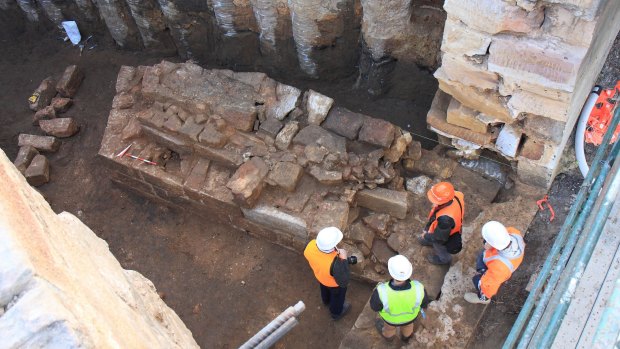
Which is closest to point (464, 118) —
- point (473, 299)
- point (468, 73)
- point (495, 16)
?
point (468, 73)

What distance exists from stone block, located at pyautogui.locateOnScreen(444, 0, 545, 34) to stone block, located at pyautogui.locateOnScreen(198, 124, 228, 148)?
2830 millimetres

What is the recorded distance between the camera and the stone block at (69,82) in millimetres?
7957

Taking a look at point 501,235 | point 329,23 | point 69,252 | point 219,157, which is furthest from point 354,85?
point 69,252

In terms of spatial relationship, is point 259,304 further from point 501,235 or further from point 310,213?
point 501,235

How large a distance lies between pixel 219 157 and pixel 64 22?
4.12 metres

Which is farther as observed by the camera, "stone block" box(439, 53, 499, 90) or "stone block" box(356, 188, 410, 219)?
"stone block" box(356, 188, 410, 219)

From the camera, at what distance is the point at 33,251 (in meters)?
2.03

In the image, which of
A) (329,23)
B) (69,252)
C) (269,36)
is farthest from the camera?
(269,36)

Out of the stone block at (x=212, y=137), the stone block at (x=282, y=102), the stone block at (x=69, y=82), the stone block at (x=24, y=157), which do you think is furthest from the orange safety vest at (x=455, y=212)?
the stone block at (x=69, y=82)

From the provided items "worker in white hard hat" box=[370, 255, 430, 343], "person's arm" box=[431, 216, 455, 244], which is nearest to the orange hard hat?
"person's arm" box=[431, 216, 455, 244]

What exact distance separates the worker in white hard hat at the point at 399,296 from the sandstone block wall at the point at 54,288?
7.80ft

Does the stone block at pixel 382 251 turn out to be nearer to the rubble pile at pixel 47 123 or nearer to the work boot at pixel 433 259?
the work boot at pixel 433 259

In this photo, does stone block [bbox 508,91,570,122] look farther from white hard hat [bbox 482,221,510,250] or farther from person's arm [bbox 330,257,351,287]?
person's arm [bbox 330,257,351,287]

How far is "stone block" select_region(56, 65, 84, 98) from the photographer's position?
7.96 meters
